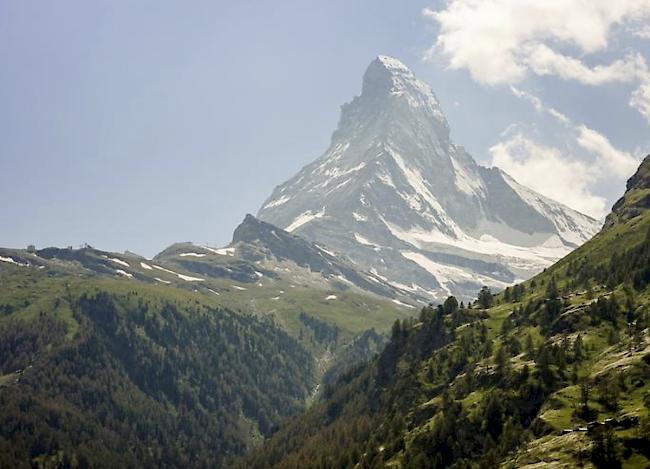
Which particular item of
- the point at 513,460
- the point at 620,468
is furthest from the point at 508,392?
the point at 620,468

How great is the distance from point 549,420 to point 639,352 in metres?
28.5

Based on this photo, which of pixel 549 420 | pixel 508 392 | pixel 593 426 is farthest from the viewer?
pixel 508 392

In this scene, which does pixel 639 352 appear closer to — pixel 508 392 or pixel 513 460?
pixel 508 392

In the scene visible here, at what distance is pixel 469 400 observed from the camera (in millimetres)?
199500

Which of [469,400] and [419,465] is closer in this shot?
[419,465]

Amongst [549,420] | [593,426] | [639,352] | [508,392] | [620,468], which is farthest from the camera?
[508,392]

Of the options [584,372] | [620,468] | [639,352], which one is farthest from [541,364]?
[620,468]

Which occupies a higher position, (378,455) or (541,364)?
(541,364)

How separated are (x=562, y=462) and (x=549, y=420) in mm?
23482

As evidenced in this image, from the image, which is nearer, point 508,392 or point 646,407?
point 646,407

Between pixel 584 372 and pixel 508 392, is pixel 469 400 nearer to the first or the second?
pixel 508 392

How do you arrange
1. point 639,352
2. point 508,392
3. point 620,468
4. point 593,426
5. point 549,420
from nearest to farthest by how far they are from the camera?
point 620,468, point 593,426, point 549,420, point 639,352, point 508,392

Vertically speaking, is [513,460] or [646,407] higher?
[646,407]

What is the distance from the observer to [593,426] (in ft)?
493
